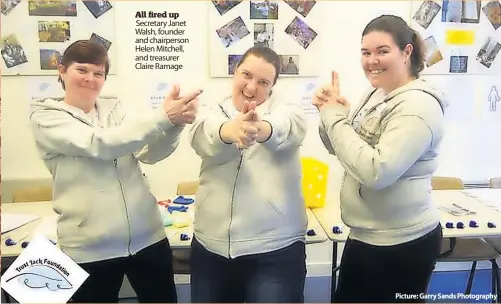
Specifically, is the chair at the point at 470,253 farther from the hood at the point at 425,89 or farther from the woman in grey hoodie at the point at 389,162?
the hood at the point at 425,89

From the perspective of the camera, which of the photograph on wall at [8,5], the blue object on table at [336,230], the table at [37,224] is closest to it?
the table at [37,224]

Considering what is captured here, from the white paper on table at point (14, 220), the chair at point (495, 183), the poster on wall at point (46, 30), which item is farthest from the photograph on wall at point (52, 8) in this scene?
the chair at point (495, 183)

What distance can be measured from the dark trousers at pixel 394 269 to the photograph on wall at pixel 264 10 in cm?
126

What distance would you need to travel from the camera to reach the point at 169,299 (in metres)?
1.24

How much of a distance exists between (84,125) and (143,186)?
8.0 inches

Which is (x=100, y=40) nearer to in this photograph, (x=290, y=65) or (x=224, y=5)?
(x=224, y=5)

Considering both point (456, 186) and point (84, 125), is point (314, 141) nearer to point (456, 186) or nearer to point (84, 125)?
point (456, 186)

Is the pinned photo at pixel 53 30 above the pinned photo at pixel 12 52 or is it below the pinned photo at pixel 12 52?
above

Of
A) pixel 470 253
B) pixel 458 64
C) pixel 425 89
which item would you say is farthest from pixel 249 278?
pixel 458 64

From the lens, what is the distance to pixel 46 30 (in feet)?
6.68

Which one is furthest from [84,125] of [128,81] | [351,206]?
[128,81]

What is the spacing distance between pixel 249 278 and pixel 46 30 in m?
1.45

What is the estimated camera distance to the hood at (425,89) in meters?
1.03

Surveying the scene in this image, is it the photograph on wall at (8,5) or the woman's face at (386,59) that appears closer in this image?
the woman's face at (386,59)
